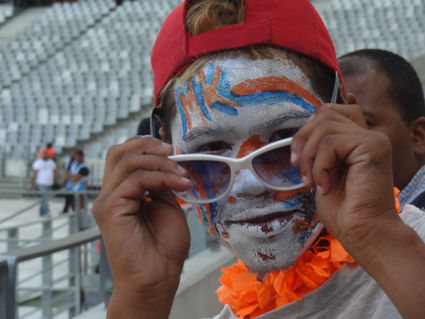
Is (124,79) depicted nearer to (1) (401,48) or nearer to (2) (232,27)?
(1) (401,48)

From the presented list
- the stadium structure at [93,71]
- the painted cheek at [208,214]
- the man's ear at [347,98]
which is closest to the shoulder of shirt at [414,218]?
the man's ear at [347,98]

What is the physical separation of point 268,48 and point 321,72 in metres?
0.12

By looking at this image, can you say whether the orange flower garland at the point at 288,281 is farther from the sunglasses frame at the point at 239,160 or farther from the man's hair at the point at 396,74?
the man's hair at the point at 396,74

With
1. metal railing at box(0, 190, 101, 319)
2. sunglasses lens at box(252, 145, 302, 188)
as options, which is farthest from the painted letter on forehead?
metal railing at box(0, 190, 101, 319)

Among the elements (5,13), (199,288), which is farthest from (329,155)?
(5,13)

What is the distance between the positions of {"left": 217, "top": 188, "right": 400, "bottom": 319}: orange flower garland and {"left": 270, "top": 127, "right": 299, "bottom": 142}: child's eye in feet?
0.81

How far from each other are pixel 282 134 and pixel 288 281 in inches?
10.9

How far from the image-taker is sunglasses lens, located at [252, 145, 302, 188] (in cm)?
89

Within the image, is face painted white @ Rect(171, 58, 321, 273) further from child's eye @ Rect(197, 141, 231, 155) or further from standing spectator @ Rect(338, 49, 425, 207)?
standing spectator @ Rect(338, 49, 425, 207)

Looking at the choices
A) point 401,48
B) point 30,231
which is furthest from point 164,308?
point 401,48

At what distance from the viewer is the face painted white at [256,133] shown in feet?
3.09

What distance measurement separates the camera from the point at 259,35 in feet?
3.07

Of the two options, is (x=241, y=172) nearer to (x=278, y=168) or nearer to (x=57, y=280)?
(x=278, y=168)

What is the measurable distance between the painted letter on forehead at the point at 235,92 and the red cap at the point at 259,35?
0.04 meters
